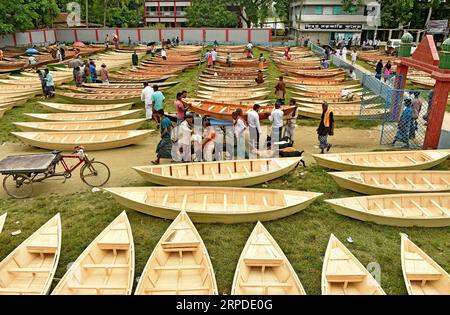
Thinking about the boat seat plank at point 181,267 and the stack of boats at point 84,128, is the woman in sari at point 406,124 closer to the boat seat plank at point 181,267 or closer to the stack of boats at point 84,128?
the stack of boats at point 84,128

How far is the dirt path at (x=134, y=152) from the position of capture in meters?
10.6

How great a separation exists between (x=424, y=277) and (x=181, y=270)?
4.53 m

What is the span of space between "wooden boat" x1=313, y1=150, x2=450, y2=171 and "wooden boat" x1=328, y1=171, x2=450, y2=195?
40 centimetres

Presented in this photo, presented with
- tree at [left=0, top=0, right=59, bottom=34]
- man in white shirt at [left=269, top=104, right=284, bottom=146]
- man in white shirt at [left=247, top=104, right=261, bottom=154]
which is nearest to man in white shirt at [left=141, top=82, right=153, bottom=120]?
man in white shirt at [left=247, top=104, right=261, bottom=154]

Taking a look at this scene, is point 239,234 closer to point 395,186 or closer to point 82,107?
point 395,186

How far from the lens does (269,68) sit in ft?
102

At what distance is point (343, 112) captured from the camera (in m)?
17.0

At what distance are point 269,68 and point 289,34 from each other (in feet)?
114

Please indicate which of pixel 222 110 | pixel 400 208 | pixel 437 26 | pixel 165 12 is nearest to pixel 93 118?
pixel 222 110

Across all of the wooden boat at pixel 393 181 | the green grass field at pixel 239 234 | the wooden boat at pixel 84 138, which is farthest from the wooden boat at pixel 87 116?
the wooden boat at pixel 393 181

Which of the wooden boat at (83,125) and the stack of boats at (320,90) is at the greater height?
the stack of boats at (320,90)

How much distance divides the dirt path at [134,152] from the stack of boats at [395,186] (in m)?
2.09

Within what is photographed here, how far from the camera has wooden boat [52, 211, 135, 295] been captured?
6.05m

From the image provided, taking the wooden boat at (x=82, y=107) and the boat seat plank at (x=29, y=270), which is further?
the wooden boat at (x=82, y=107)
